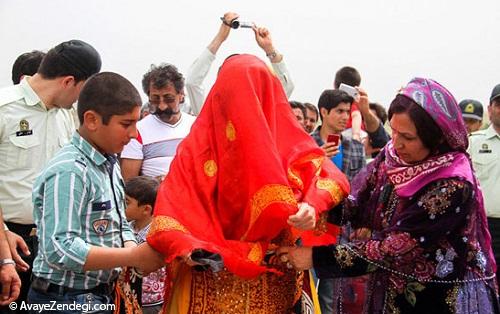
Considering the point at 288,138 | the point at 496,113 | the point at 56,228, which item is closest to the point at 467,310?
the point at 288,138

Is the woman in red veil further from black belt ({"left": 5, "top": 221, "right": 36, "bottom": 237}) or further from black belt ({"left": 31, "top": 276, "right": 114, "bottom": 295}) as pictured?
black belt ({"left": 5, "top": 221, "right": 36, "bottom": 237})

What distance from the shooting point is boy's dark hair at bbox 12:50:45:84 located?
176 inches

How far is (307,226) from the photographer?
260 centimetres

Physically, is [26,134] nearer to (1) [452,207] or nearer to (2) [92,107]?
(2) [92,107]

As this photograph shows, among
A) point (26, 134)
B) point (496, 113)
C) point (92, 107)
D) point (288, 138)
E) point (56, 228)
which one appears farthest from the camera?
point (496, 113)

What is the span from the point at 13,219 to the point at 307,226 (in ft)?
5.79

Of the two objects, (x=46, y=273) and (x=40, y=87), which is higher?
(x=40, y=87)

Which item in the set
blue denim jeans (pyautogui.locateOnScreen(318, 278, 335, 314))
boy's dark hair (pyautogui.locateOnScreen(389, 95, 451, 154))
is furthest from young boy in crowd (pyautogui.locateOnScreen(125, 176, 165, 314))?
blue denim jeans (pyautogui.locateOnScreen(318, 278, 335, 314))

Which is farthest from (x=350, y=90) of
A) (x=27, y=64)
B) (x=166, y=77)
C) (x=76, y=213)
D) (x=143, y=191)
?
(x=76, y=213)

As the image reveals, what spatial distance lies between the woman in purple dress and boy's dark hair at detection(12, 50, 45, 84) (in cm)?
247

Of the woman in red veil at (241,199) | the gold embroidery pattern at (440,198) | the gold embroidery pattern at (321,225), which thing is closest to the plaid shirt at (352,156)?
the gold embroidery pattern at (321,225)

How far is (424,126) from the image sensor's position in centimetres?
277

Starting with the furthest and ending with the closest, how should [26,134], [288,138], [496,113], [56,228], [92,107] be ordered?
[496,113] → [26,134] → [288,138] → [92,107] → [56,228]

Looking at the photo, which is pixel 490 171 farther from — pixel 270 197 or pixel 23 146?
pixel 23 146
